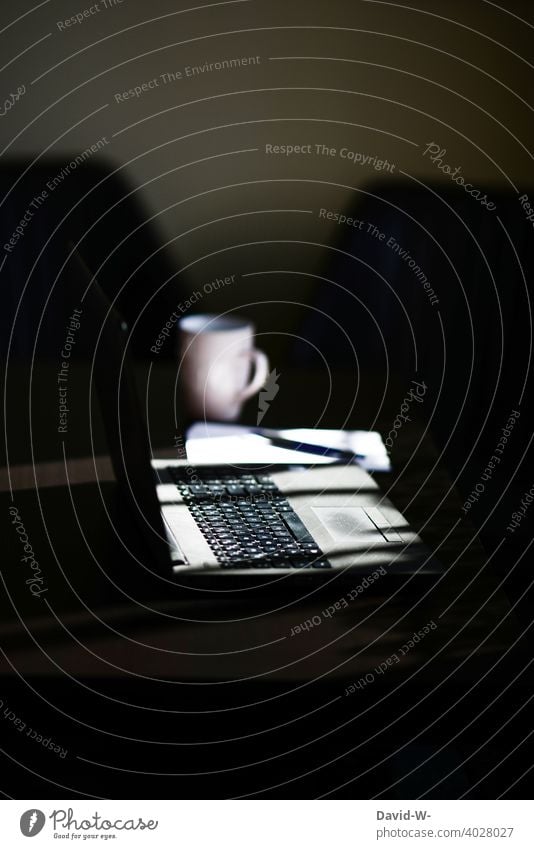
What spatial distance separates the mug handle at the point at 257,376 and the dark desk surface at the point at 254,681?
27cm

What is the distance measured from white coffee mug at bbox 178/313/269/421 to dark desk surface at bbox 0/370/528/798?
25cm

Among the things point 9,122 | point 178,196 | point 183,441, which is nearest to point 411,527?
point 183,441

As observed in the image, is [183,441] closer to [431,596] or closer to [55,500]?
[55,500]

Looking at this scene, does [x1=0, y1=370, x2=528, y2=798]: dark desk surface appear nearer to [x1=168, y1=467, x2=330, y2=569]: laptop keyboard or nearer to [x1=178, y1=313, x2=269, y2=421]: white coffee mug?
[x1=168, y1=467, x2=330, y2=569]: laptop keyboard

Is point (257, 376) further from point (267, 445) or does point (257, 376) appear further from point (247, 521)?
point (247, 521)

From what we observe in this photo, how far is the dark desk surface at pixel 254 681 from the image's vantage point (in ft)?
1.19

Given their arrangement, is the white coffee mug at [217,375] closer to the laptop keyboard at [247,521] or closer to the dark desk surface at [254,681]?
the laptop keyboard at [247,521]

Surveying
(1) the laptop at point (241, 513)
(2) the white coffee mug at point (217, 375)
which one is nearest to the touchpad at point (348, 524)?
(1) the laptop at point (241, 513)

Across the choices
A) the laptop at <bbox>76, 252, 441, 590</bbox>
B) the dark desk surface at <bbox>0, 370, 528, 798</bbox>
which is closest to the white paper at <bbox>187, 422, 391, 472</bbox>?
the laptop at <bbox>76, 252, 441, 590</bbox>

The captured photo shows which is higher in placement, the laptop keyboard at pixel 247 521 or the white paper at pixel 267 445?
the white paper at pixel 267 445

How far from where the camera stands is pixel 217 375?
2.16ft

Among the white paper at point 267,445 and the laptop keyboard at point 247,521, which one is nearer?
the laptop keyboard at point 247,521

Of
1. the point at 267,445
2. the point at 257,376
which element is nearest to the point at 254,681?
the point at 267,445

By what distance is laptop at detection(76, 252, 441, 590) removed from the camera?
407 mm
